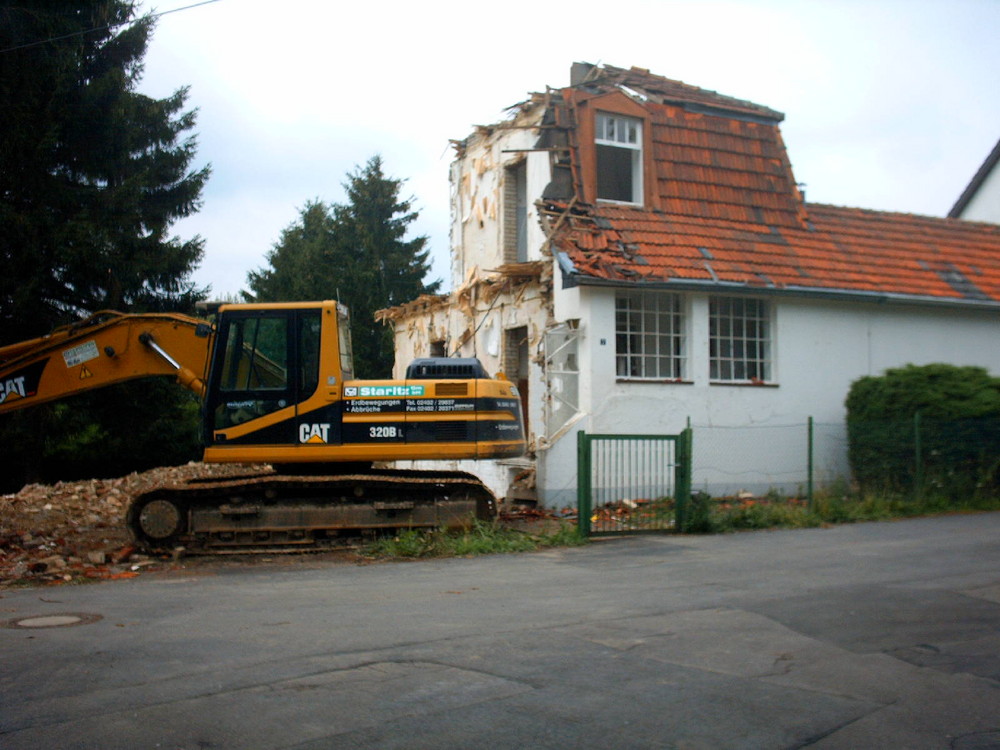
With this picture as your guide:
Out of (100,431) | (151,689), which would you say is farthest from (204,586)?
(100,431)

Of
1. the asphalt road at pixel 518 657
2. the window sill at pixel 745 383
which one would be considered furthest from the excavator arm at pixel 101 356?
the window sill at pixel 745 383

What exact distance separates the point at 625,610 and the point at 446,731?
3.40 m

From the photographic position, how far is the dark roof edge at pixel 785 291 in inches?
592

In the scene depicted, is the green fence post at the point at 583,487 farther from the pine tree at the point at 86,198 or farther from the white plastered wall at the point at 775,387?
the pine tree at the point at 86,198

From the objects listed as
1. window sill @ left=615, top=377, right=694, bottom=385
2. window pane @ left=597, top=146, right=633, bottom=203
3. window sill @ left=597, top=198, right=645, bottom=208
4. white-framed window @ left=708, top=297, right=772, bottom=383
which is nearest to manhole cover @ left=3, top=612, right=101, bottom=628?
window sill @ left=615, top=377, right=694, bottom=385

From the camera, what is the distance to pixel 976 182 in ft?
91.2

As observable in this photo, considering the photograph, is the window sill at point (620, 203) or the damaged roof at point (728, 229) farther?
the window sill at point (620, 203)

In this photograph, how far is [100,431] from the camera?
28.2 m

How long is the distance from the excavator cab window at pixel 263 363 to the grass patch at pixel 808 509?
5.53 meters

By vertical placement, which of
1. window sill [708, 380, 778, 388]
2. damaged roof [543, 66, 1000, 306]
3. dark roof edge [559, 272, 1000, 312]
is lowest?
window sill [708, 380, 778, 388]

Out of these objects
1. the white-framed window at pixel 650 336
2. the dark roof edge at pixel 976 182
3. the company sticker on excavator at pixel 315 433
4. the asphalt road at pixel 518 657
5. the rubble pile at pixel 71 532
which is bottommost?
the asphalt road at pixel 518 657

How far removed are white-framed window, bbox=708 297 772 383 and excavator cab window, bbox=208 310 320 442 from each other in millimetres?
7829

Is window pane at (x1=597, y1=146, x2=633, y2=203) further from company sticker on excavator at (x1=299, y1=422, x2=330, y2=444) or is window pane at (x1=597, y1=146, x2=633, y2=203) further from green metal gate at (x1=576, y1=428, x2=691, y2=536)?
company sticker on excavator at (x1=299, y1=422, x2=330, y2=444)

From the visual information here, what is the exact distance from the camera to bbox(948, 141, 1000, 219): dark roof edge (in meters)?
26.8
